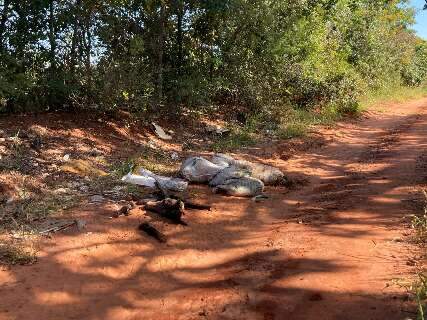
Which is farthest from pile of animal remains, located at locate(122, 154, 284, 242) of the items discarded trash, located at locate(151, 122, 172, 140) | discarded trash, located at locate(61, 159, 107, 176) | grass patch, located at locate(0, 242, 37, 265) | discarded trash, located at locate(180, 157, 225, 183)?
discarded trash, located at locate(151, 122, 172, 140)

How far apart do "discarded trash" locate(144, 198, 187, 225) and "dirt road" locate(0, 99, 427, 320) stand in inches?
6.7

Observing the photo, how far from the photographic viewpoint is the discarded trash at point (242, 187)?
20.5ft

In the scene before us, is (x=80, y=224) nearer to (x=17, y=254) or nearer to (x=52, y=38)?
(x=17, y=254)

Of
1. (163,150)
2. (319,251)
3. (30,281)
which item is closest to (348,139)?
(163,150)

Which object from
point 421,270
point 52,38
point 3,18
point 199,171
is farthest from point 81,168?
point 421,270

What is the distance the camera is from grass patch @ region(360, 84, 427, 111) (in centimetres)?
1631

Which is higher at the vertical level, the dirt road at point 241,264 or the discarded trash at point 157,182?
the discarded trash at point 157,182

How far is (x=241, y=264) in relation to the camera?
433cm

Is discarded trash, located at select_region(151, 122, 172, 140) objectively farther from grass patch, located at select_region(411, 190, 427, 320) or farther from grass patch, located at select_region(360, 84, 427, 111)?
grass patch, located at select_region(360, 84, 427, 111)

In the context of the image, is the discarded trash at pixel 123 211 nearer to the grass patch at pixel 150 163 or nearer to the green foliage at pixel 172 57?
the grass patch at pixel 150 163

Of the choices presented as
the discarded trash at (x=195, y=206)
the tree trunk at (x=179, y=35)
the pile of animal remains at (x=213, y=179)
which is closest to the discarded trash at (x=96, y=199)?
the pile of animal remains at (x=213, y=179)

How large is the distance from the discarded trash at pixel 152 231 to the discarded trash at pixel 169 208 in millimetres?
340

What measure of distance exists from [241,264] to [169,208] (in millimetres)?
1421

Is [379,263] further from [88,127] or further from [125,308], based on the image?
[88,127]
